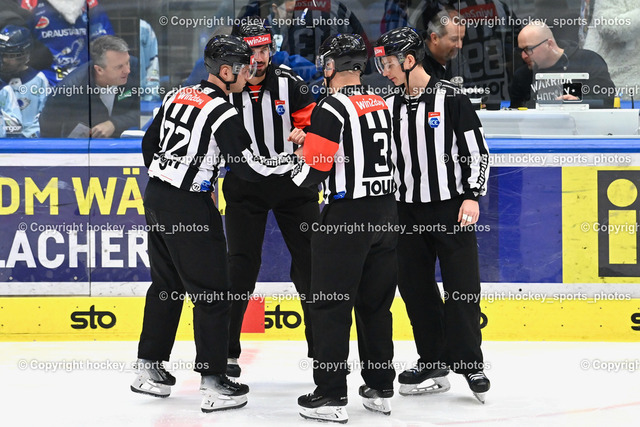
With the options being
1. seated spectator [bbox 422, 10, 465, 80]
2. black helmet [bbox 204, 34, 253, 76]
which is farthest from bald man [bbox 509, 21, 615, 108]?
black helmet [bbox 204, 34, 253, 76]

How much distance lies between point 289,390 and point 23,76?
9.58ft

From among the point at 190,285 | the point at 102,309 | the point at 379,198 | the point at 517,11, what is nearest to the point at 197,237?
the point at 190,285

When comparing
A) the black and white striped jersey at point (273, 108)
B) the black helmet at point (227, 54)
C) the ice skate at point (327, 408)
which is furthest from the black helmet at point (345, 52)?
the ice skate at point (327, 408)

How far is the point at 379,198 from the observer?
13.5 feet

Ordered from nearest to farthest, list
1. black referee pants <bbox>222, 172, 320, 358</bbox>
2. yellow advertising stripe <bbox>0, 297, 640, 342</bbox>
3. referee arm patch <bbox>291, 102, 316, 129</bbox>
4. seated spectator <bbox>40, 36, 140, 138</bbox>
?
black referee pants <bbox>222, 172, 320, 358</bbox> < referee arm patch <bbox>291, 102, 316, 129</bbox> < yellow advertising stripe <bbox>0, 297, 640, 342</bbox> < seated spectator <bbox>40, 36, 140, 138</bbox>

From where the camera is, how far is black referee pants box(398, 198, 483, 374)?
4.42 metres

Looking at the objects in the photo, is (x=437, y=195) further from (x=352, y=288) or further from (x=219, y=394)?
(x=219, y=394)

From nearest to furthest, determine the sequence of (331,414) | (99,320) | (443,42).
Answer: (331,414) → (99,320) → (443,42)

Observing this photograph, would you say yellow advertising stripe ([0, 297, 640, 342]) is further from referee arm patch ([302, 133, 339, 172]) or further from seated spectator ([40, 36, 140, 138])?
referee arm patch ([302, 133, 339, 172])

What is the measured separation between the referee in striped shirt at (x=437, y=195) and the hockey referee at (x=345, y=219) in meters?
0.38

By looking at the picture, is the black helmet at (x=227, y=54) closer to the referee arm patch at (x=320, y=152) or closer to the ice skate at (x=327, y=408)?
the referee arm patch at (x=320, y=152)

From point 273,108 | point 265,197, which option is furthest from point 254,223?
point 273,108

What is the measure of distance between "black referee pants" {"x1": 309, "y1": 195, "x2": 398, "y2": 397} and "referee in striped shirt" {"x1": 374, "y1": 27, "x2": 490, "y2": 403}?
14.4 inches

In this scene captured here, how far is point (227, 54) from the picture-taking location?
4.22 metres
